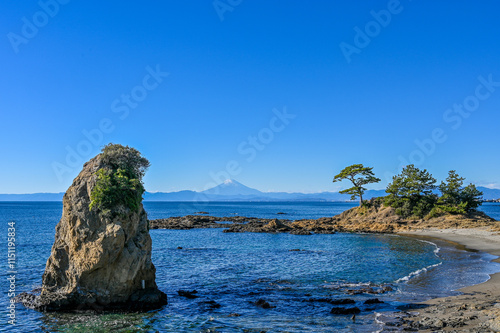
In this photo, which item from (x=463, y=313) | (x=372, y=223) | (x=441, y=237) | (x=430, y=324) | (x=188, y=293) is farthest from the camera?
(x=372, y=223)

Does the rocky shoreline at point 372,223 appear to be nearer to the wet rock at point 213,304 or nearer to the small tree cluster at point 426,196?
the small tree cluster at point 426,196

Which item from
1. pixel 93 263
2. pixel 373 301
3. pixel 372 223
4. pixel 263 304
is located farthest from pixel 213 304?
pixel 372 223

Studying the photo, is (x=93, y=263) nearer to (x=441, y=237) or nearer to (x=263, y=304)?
(x=263, y=304)

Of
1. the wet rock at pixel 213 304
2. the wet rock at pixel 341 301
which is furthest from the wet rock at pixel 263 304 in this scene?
the wet rock at pixel 341 301

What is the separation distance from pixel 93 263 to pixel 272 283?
12.4 metres

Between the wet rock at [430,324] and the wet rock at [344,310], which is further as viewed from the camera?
the wet rock at [344,310]

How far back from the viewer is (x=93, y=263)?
18250 mm

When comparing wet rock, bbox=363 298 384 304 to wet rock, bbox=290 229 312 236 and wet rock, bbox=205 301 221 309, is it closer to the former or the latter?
wet rock, bbox=205 301 221 309

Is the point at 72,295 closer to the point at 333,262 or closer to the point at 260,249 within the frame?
the point at 333,262

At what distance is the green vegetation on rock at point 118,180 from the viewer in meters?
18.8

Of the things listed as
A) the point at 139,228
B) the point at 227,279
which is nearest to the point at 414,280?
the point at 227,279

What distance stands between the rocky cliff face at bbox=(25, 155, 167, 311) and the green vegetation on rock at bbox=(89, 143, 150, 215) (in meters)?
0.42

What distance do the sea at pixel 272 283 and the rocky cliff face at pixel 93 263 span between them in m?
0.82

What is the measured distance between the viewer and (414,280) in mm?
25875
